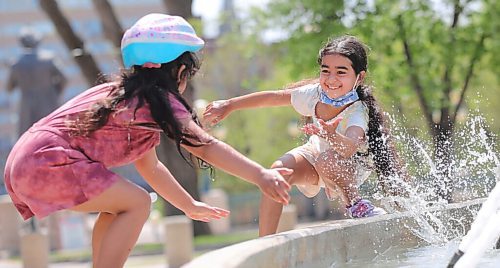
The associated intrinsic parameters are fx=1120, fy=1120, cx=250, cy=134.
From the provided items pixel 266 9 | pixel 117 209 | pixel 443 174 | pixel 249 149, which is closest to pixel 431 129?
pixel 266 9

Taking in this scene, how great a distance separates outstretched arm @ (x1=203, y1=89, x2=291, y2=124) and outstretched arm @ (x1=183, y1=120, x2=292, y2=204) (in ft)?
4.34

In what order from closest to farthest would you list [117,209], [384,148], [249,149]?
1. [117,209]
2. [384,148]
3. [249,149]

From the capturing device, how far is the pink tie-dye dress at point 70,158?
4.10 m

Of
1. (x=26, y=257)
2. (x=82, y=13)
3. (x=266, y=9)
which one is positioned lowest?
(x=26, y=257)

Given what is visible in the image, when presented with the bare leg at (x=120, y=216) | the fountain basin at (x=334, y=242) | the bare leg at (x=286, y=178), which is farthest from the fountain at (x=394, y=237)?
the bare leg at (x=120, y=216)

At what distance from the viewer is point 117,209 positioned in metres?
4.16

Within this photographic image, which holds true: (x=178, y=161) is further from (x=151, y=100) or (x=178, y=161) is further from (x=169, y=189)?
(x=151, y=100)

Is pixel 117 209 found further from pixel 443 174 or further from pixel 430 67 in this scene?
pixel 430 67

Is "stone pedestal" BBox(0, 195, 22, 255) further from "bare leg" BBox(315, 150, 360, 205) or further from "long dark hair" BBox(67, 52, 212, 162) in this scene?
"long dark hair" BBox(67, 52, 212, 162)

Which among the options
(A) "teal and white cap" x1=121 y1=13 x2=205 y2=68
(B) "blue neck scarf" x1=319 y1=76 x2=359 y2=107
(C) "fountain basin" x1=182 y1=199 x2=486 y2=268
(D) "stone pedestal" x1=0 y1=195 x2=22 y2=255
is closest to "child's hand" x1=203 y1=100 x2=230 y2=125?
(B) "blue neck scarf" x1=319 y1=76 x2=359 y2=107

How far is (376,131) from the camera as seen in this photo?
5.40 meters

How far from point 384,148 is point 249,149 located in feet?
107

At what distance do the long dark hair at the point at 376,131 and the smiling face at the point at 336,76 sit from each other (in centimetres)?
3

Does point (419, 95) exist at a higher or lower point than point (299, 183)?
higher
